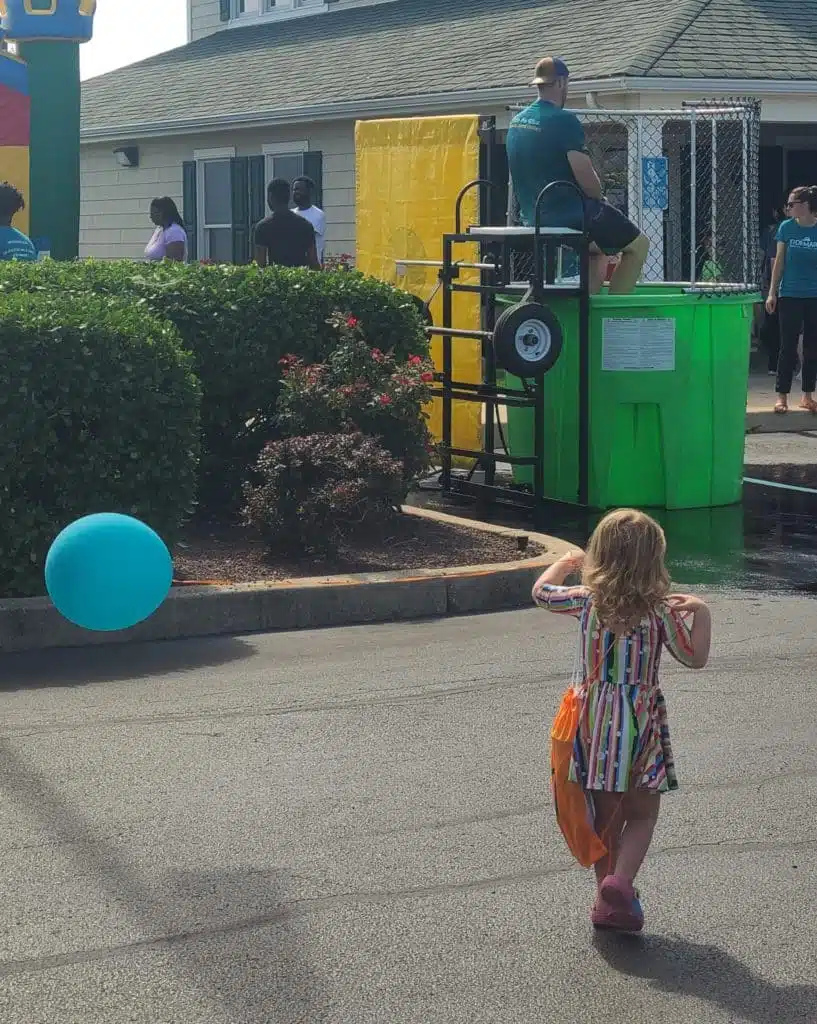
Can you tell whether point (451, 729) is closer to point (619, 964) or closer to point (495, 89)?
point (619, 964)

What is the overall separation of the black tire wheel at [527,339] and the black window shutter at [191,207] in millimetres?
13810

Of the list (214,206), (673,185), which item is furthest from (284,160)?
(673,185)

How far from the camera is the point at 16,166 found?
61.0 ft

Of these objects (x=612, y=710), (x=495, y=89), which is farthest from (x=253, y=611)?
(x=495, y=89)

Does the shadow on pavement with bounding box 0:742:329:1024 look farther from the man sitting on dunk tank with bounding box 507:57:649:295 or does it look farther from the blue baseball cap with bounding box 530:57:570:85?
the blue baseball cap with bounding box 530:57:570:85

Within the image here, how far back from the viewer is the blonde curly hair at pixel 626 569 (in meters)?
4.55

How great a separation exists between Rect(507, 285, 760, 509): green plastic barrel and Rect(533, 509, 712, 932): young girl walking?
6.53 meters

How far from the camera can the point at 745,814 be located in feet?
18.3

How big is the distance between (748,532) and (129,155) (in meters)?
16.0

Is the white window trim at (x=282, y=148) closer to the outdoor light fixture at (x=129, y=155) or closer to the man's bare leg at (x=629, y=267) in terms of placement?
the outdoor light fixture at (x=129, y=155)

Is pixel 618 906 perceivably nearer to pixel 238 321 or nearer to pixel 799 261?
pixel 238 321

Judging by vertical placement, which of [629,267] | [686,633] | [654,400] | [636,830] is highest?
[629,267]

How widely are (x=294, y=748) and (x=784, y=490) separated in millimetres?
6943

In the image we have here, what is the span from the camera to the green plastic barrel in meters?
11.1
